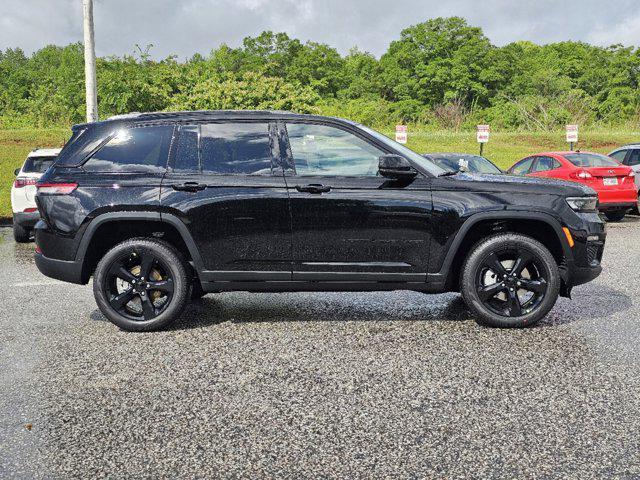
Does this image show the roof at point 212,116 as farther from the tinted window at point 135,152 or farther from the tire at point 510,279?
the tire at point 510,279

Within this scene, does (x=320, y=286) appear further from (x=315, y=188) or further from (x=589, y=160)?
(x=589, y=160)

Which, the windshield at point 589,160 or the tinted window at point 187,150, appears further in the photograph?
the windshield at point 589,160

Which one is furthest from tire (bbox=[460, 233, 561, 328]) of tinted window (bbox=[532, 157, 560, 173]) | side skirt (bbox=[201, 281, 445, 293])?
tinted window (bbox=[532, 157, 560, 173])

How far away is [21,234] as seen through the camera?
1162cm

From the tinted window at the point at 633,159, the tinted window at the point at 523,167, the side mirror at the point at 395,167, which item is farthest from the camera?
the tinted window at the point at 523,167

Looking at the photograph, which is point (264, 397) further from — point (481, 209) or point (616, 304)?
point (616, 304)

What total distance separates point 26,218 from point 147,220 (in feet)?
20.5

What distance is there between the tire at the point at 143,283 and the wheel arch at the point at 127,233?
125mm

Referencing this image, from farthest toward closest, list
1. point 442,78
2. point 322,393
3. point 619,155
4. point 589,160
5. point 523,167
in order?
point 442,78 → point 523,167 → point 619,155 → point 589,160 → point 322,393

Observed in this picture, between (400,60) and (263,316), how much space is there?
73434 millimetres

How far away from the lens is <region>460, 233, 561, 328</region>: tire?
18.7 feet

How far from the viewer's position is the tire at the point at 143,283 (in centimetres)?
578

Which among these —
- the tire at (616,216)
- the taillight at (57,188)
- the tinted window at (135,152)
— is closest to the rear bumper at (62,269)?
the taillight at (57,188)

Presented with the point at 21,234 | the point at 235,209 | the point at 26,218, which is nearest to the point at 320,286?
the point at 235,209
